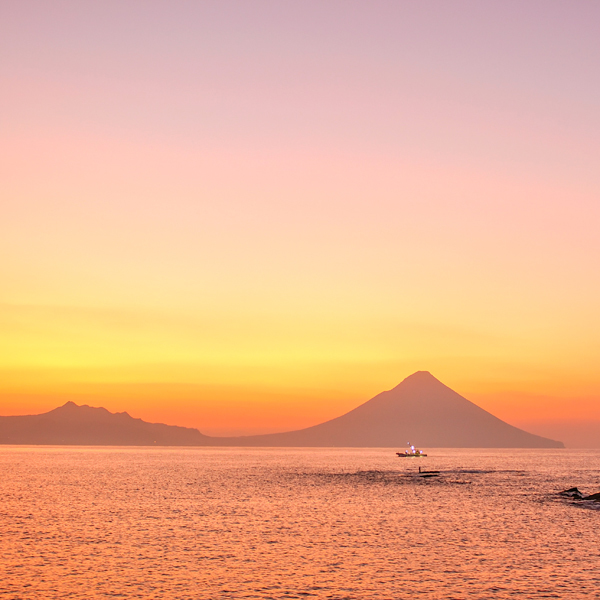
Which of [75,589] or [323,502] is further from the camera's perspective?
[323,502]

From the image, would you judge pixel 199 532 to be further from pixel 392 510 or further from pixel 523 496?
pixel 523 496

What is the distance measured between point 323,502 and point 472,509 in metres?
21.3

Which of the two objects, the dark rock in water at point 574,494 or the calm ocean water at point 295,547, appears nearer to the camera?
the calm ocean water at point 295,547

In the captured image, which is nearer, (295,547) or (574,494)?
(295,547)

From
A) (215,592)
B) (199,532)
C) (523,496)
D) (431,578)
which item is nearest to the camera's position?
(215,592)

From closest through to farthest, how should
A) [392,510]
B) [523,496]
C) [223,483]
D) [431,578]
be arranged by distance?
[431,578] → [392,510] → [523,496] → [223,483]

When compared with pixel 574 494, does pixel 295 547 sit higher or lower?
higher

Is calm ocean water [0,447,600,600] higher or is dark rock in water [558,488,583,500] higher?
calm ocean water [0,447,600,600]

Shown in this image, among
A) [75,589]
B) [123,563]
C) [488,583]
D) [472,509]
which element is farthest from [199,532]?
[472,509]

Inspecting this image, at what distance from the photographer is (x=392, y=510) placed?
91.1m

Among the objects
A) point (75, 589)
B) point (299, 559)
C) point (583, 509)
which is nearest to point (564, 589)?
point (299, 559)

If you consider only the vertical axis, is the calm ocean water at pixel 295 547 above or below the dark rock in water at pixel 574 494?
above

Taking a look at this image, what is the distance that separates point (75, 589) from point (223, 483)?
105464 mm

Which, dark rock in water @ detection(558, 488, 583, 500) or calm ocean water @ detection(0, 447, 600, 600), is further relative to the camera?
dark rock in water @ detection(558, 488, 583, 500)
